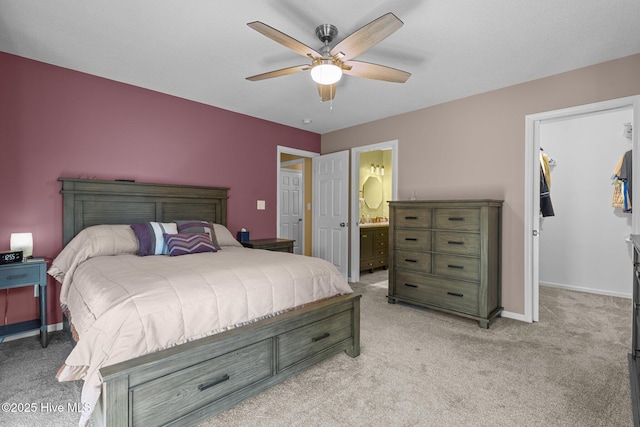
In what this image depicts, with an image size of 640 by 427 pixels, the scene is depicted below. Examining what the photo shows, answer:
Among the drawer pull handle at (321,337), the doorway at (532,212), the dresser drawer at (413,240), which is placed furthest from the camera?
the dresser drawer at (413,240)

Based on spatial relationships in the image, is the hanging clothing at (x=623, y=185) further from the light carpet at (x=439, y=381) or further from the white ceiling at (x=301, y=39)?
the light carpet at (x=439, y=381)

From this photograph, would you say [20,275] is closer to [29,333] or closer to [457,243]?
[29,333]

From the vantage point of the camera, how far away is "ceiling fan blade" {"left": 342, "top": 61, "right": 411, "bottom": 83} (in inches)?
94.3

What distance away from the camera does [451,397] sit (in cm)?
198

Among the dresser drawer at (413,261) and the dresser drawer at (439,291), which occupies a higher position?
the dresser drawer at (413,261)

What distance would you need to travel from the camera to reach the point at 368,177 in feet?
20.4

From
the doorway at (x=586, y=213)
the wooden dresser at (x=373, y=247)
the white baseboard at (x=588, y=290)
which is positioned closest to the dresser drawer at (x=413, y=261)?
the wooden dresser at (x=373, y=247)

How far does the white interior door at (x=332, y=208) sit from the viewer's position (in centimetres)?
502

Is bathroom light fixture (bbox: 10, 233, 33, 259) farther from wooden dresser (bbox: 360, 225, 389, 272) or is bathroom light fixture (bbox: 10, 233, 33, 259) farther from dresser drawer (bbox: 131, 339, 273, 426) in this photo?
wooden dresser (bbox: 360, 225, 389, 272)

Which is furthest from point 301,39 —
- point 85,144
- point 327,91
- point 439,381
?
point 439,381

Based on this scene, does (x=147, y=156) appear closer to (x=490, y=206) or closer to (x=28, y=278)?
(x=28, y=278)

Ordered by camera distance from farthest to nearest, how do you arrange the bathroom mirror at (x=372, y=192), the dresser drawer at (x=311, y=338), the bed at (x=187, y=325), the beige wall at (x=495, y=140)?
1. the bathroom mirror at (x=372, y=192)
2. the beige wall at (x=495, y=140)
3. the dresser drawer at (x=311, y=338)
4. the bed at (x=187, y=325)

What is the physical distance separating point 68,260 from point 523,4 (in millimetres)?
3966

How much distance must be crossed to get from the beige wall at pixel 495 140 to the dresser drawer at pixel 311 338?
2.16 meters
